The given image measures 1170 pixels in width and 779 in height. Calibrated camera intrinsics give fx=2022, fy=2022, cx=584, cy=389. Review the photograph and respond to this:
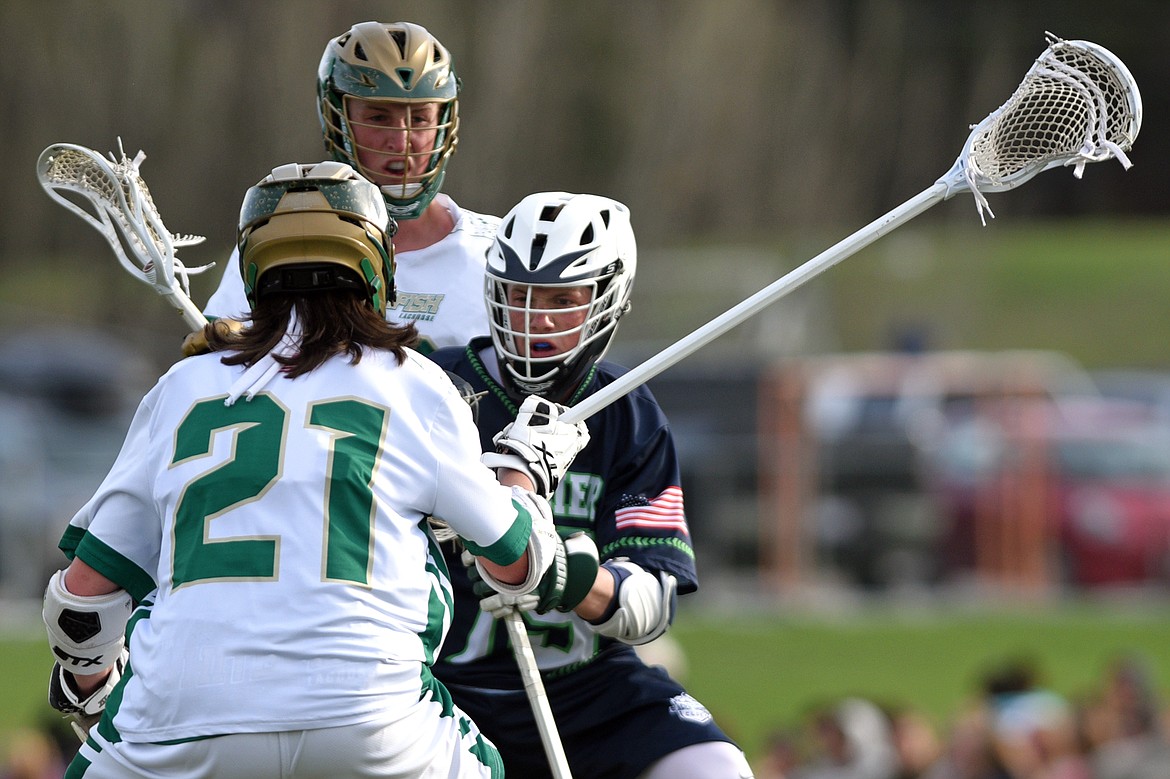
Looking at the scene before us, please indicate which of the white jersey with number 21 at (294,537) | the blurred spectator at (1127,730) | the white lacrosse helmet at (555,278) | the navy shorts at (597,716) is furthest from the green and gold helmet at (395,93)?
the blurred spectator at (1127,730)

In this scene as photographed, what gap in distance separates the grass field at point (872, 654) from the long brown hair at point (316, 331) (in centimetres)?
885

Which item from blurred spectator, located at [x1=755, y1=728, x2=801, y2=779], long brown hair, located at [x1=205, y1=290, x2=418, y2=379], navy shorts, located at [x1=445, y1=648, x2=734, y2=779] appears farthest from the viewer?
blurred spectator, located at [x1=755, y1=728, x2=801, y2=779]

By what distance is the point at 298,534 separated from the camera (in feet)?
12.0

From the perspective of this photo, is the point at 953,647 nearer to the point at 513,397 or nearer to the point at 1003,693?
the point at 1003,693

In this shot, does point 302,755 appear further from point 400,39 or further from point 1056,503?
point 1056,503

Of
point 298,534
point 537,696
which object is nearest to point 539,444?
point 537,696

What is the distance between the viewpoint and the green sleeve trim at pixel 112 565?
396 cm

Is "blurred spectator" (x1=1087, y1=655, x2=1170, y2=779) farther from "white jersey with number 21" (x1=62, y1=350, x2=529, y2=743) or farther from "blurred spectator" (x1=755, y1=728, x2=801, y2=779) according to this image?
"white jersey with number 21" (x1=62, y1=350, x2=529, y2=743)

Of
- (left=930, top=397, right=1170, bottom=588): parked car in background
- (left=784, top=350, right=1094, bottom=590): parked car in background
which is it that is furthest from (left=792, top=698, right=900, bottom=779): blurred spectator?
(left=930, top=397, right=1170, bottom=588): parked car in background

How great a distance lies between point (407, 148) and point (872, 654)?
33.4 feet

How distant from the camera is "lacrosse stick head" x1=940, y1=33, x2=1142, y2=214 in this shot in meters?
4.77

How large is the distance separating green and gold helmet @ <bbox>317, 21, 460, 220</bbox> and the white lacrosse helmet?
0.43 meters

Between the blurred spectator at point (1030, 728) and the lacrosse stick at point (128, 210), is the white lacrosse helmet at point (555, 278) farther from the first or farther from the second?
the blurred spectator at point (1030, 728)

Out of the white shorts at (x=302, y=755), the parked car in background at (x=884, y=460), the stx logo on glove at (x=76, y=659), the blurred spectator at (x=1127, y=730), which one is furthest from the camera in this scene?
the parked car in background at (x=884, y=460)
